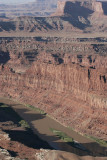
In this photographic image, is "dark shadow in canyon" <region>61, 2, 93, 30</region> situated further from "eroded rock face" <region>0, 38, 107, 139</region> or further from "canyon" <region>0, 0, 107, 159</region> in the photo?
"eroded rock face" <region>0, 38, 107, 139</region>

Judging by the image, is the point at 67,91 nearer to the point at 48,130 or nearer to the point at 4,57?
the point at 48,130

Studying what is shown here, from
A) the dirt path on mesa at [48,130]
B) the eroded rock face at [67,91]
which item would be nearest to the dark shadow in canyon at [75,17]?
the eroded rock face at [67,91]

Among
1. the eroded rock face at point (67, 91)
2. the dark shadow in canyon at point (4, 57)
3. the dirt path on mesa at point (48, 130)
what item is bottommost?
the dirt path on mesa at point (48, 130)

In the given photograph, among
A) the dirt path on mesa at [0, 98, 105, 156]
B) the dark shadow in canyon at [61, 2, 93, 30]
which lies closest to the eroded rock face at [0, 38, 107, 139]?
the dirt path on mesa at [0, 98, 105, 156]

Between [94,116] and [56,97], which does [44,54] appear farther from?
[94,116]

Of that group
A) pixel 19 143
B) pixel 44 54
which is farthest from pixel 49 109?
pixel 44 54

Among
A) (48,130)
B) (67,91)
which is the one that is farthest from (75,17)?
(48,130)

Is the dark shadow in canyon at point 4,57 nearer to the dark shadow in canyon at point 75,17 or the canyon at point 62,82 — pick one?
the canyon at point 62,82

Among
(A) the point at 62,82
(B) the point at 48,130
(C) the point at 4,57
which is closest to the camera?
(B) the point at 48,130
